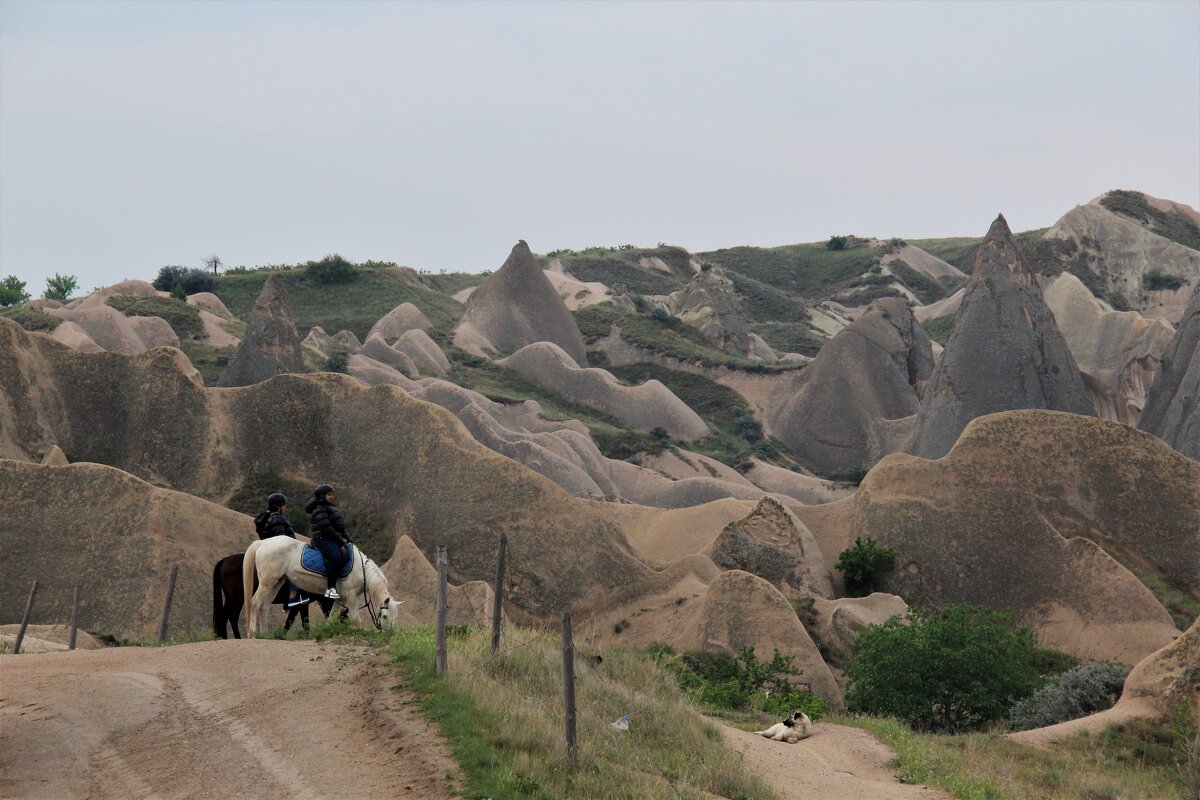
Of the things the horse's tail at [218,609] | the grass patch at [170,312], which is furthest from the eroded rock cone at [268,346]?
the horse's tail at [218,609]

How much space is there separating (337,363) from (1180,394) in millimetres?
35548

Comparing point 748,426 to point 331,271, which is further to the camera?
point 331,271

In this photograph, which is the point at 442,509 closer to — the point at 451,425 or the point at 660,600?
the point at 451,425

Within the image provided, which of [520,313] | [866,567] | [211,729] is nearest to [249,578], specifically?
[211,729]

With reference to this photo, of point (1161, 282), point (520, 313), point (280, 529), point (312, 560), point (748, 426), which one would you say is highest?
point (1161, 282)

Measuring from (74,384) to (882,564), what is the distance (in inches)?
867

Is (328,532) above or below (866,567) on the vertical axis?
above

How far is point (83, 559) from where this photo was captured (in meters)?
28.1

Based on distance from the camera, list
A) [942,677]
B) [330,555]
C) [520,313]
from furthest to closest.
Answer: [520,313] → [942,677] → [330,555]

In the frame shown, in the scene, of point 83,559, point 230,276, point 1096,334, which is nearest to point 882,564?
point 83,559

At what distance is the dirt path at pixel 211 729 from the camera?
35.5 feet

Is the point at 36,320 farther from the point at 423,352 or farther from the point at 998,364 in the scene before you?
the point at 998,364

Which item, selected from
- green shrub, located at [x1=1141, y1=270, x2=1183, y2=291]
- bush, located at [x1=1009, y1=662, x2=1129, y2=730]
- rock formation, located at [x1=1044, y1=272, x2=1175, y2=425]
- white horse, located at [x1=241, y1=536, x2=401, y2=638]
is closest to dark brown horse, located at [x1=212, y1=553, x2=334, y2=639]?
white horse, located at [x1=241, y1=536, x2=401, y2=638]

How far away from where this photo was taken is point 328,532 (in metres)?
15.7
